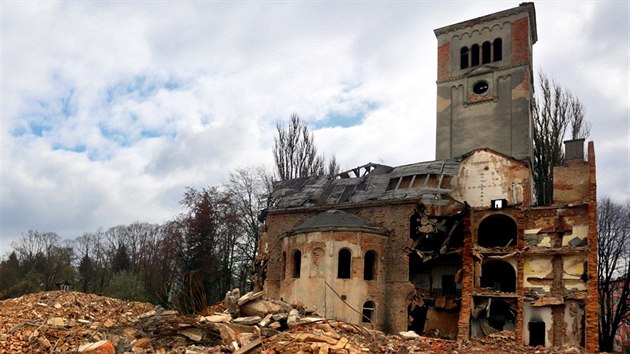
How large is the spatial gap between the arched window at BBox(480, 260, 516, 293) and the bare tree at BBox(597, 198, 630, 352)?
36.5 ft

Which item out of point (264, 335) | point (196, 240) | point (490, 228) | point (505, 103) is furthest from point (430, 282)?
point (196, 240)

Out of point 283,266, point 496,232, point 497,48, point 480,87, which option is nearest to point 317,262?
point 283,266

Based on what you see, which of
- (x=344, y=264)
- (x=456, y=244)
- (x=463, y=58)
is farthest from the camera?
(x=463, y=58)

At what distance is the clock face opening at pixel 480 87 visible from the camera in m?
32.7

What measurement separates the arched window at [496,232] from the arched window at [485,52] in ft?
36.1

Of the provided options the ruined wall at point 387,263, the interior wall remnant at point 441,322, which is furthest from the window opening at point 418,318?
the ruined wall at point 387,263

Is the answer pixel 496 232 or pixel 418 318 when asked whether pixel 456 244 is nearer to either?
pixel 496 232

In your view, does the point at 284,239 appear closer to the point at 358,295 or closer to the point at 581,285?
the point at 358,295

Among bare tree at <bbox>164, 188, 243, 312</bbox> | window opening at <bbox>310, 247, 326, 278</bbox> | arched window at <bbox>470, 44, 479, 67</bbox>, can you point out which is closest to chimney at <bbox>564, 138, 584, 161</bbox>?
arched window at <bbox>470, 44, 479, 67</bbox>

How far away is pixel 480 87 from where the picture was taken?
32844mm

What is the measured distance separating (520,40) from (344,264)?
55.7 feet

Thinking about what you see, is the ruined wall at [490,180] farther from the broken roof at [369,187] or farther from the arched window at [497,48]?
the arched window at [497,48]

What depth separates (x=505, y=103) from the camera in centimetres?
3155

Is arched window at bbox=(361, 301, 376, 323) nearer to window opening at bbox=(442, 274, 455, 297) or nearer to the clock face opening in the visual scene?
window opening at bbox=(442, 274, 455, 297)
